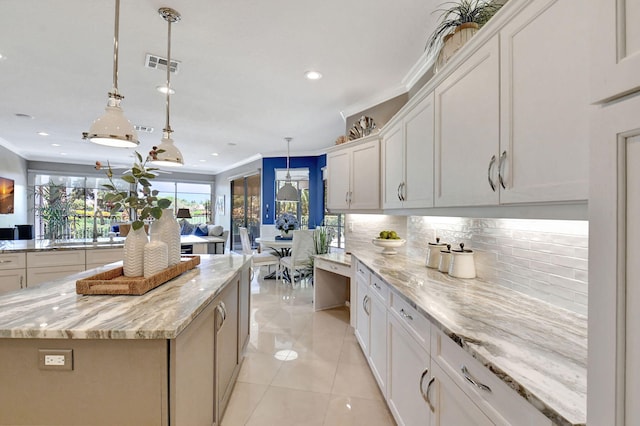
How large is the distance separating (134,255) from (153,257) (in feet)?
0.32

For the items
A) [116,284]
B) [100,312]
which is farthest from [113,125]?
[100,312]

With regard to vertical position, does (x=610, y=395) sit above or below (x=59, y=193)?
below

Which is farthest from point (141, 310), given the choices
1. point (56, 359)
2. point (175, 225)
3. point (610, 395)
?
point (610, 395)

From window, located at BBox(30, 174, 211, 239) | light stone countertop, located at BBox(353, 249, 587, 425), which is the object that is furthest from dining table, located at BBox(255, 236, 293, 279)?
window, located at BBox(30, 174, 211, 239)

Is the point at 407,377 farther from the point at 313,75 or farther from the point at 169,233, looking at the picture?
the point at 313,75

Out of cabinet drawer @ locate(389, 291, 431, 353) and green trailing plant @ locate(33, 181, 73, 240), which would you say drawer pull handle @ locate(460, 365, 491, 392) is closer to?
cabinet drawer @ locate(389, 291, 431, 353)

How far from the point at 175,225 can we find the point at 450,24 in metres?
2.09

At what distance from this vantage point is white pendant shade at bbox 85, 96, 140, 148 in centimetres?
167

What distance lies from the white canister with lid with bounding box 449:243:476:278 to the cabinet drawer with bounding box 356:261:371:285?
0.77 m

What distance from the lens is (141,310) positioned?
1.31m

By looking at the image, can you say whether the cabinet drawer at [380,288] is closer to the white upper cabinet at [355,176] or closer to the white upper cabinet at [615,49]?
the white upper cabinet at [355,176]

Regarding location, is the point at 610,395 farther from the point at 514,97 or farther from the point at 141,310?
the point at 141,310

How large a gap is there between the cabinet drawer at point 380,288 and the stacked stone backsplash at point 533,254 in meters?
0.61

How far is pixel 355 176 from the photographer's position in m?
3.49
